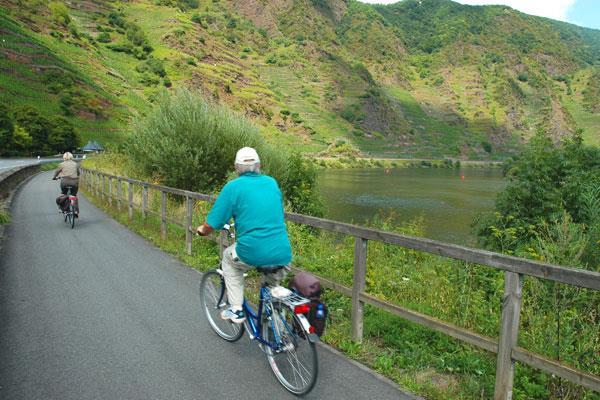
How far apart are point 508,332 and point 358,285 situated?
1.72 meters

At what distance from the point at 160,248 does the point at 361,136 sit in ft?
548

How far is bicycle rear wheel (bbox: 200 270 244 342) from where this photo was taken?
5.09m

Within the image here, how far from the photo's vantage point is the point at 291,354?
3.97 metres

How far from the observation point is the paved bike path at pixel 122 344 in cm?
396

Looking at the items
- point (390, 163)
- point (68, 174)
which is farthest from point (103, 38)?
point (68, 174)

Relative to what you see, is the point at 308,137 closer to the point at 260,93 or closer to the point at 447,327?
the point at 260,93

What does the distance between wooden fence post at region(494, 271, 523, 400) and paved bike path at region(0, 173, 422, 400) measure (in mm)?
826

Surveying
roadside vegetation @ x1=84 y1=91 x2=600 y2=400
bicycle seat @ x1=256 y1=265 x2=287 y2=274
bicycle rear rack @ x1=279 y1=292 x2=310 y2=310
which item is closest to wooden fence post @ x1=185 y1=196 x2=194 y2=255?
roadside vegetation @ x1=84 y1=91 x2=600 y2=400

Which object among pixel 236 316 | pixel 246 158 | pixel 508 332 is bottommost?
pixel 236 316

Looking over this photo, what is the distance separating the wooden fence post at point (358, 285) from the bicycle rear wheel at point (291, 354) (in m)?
1.05

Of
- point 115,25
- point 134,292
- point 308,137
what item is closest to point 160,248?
point 134,292

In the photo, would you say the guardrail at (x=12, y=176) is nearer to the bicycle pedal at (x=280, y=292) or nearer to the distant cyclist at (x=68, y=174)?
the distant cyclist at (x=68, y=174)

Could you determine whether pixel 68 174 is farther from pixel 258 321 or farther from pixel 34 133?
pixel 34 133

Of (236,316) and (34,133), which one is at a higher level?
(34,133)
